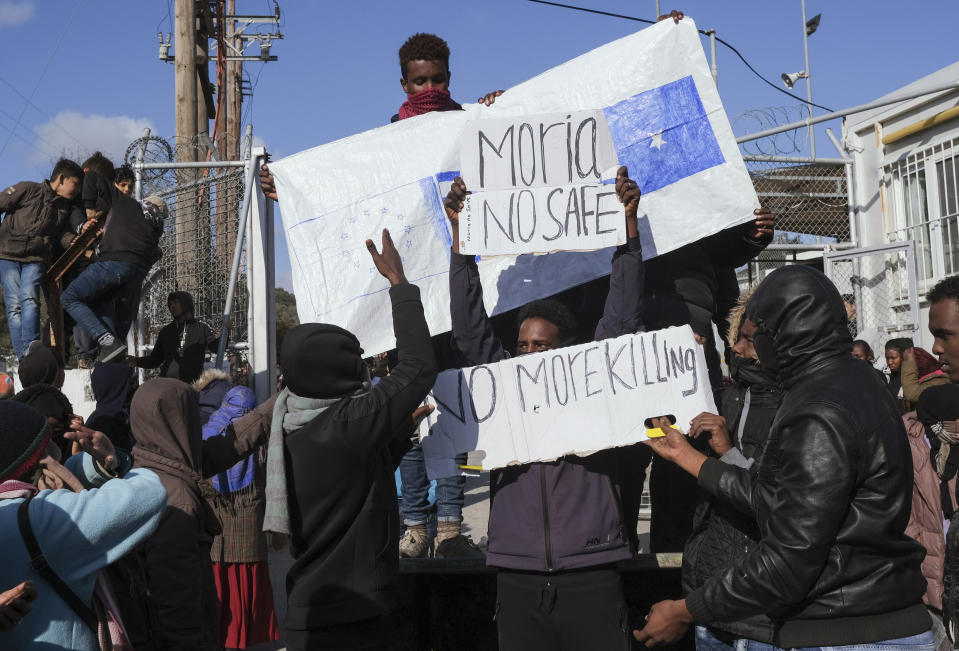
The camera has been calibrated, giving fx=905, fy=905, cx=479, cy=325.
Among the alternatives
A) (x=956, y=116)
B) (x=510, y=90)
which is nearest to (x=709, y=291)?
(x=510, y=90)

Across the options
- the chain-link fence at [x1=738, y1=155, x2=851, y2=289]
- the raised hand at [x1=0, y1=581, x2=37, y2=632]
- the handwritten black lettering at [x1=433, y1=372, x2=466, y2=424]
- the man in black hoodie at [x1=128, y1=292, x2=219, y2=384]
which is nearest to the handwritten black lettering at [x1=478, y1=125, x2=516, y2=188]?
the handwritten black lettering at [x1=433, y1=372, x2=466, y2=424]

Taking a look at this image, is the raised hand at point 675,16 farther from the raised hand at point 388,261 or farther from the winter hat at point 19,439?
the winter hat at point 19,439

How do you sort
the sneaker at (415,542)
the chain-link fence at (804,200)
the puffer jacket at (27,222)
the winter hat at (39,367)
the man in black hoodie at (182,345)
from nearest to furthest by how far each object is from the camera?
the sneaker at (415,542)
the winter hat at (39,367)
the puffer jacket at (27,222)
the man in black hoodie at (182,345)
the chain-link fence at (804,200)

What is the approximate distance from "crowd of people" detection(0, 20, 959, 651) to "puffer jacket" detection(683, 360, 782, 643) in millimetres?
11

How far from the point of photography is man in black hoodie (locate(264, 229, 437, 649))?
3.19 meters

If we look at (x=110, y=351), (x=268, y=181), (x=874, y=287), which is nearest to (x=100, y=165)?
(x=110, y=351)

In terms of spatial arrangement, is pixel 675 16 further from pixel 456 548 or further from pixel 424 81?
pixel 456 548

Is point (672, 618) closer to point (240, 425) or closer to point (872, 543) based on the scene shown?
point (872, 543)

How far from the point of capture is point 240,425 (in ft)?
13.7

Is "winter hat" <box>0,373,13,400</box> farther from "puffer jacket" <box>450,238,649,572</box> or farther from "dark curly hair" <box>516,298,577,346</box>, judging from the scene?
"dark curly hair" <box>516,298,577,346</box>

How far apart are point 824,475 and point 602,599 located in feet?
4.54

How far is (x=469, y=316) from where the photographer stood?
4020 millimetres

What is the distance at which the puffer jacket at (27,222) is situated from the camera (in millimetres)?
6793

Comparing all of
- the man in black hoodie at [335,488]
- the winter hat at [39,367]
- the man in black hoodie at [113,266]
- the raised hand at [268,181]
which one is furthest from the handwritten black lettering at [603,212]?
the man in black hoodie at [113,266]
